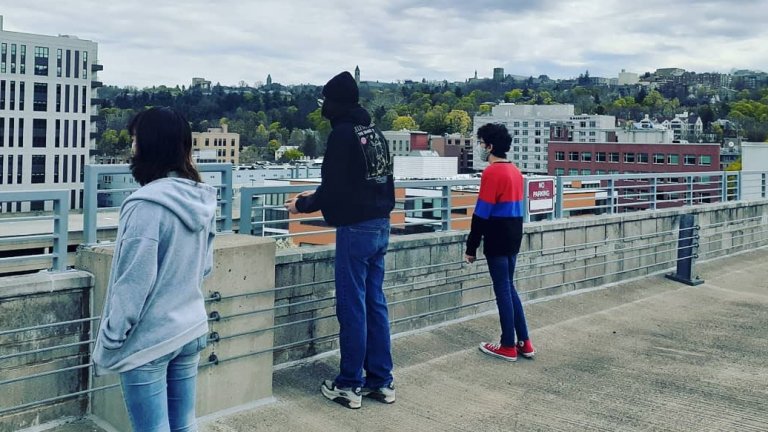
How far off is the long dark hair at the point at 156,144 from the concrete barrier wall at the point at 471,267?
2.42m

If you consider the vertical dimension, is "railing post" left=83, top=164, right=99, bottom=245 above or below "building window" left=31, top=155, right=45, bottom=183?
below

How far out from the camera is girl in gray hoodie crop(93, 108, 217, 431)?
2.56m

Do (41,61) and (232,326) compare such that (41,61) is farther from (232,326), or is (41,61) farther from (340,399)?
(340,399)

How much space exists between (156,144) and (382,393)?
2766 millimetres

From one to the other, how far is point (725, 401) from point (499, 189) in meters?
2.23

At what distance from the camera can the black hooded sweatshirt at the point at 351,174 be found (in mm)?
4445

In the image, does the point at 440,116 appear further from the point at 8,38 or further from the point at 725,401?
the point at 725,401

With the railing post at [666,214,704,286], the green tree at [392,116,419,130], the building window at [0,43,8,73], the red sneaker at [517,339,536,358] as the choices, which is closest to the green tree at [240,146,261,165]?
the green tree at [392,116,419,130]

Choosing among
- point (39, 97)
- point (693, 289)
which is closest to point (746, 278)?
point (693, 289)

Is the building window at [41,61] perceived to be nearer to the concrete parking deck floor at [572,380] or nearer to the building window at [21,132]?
the building window at [21,132]

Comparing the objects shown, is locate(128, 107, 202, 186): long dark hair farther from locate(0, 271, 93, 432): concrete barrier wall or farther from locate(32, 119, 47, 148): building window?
locate(32, 119, 47, 148): building window

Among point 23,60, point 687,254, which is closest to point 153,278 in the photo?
point 687,254

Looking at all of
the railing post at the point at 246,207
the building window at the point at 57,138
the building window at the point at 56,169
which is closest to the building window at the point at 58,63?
the building window at the point at 57,138

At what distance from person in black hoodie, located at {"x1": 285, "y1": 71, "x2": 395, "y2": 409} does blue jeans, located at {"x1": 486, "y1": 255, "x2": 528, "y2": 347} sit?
1.34 metres
